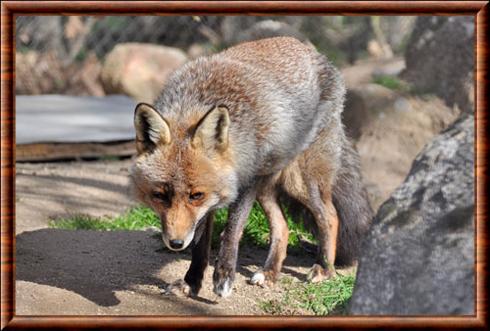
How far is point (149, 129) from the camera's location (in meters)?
4.00

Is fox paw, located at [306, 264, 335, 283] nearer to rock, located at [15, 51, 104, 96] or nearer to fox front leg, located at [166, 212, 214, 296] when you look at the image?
fox front leg, located at [166, 212, 214, 296]

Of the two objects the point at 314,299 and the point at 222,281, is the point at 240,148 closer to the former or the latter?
the point at 222,281

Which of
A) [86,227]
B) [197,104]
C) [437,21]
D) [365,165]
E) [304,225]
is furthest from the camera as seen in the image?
[437,21]

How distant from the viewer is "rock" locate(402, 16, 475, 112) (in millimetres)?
9094

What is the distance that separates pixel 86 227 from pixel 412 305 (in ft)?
11.5

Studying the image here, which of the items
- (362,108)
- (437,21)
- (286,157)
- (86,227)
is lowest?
(86,227)

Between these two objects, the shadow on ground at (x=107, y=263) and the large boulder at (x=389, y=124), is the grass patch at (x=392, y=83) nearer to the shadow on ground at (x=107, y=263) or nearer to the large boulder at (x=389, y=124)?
the large boulder at (x=389, y=124)

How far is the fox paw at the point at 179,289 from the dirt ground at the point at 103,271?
6cm

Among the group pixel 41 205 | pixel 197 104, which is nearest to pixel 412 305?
pixel 197 104

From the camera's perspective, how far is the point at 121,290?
4.36 meters

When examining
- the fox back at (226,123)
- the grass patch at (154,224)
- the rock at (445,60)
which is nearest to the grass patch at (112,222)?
the grass patch at (154,224)

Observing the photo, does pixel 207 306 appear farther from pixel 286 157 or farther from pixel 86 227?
pixel 86 227

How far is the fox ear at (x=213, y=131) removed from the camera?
3922 mm

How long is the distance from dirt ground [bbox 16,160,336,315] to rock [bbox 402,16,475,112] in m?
4.32
